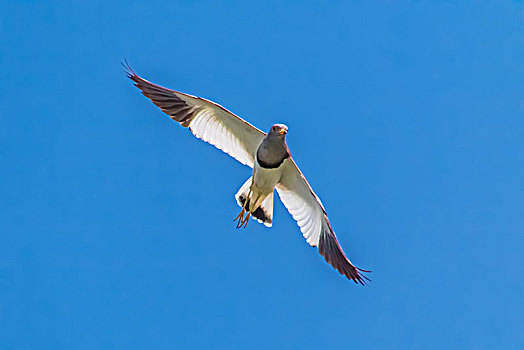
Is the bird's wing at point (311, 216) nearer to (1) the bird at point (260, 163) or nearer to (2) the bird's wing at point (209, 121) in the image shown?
(1) the bird at point (260, 163)

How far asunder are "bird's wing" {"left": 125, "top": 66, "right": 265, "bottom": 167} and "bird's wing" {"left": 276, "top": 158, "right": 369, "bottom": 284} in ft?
2.33

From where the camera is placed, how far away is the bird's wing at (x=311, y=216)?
35.9 ft

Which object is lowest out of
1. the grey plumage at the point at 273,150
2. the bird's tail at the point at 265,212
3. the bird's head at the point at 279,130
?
the bird's tail at the point at 265,212

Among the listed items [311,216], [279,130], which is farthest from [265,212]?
[279,130]

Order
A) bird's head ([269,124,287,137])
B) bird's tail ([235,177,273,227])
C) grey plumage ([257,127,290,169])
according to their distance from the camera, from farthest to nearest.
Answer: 1. bird's tail ([235,177,273,227])
2. grey plumage ([257,127,290,169])
3. bird's head ([269,124,287,137])

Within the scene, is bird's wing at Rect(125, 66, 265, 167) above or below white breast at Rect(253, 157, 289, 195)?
above

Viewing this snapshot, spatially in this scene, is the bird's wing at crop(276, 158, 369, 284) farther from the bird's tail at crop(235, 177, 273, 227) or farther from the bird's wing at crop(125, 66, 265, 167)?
the bird's wing at crop(125, 66, 265, 167)

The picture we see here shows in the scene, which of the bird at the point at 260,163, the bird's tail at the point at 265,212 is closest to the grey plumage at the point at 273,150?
the bird at the point at 260,163

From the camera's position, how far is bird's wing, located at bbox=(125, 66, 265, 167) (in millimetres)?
11031

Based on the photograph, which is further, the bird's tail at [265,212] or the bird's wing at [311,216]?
the bird's tail at [265,212]

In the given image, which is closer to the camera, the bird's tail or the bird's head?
the bird's head

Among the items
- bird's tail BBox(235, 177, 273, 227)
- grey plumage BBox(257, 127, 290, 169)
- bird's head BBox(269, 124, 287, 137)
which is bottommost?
bird's tail BBox(235, 177, 273, 227)

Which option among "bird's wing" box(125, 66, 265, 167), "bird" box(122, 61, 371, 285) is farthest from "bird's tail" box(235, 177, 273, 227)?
"bird's wing" box(125, 66, 265, 167)

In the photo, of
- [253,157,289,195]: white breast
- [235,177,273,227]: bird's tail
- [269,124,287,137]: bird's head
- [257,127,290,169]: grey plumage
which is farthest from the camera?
[235,177,273,227]: bird's tail
